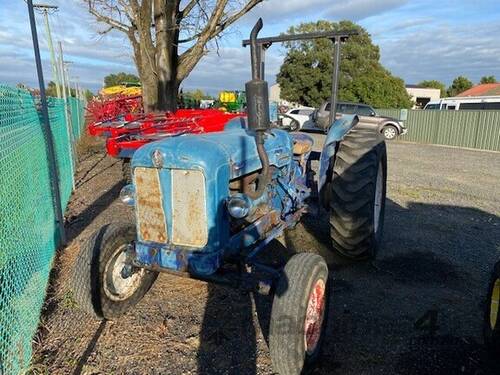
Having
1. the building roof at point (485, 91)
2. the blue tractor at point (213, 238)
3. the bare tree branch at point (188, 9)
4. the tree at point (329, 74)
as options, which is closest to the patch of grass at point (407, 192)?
the blue tractor at point (213, 238)

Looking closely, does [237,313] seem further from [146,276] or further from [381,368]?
[381,368]

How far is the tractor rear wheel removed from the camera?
2.70m

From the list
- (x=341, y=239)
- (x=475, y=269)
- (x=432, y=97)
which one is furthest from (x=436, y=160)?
(x=432, y=97)

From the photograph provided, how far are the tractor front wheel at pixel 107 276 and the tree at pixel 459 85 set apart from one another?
55.2 metres

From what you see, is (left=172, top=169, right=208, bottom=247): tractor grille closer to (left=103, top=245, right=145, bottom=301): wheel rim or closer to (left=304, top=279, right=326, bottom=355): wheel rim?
(left=103, top=245, right=145, bottom=301): wheel rim

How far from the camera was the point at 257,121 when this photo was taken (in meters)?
2.55

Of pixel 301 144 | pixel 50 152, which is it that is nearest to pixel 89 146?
pixel 50 152

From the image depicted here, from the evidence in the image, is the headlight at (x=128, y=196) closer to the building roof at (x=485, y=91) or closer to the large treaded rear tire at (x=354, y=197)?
the large treaded rear tire at (x=354, y=197)

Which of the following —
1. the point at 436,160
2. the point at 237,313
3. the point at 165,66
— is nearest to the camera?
the point at 237,313

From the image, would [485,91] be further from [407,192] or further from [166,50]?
[407,192]

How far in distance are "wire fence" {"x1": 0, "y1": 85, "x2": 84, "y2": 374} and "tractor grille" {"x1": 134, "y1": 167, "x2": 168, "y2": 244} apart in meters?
0.86

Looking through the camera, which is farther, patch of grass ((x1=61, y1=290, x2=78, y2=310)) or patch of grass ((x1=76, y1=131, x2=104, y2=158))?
patch of grass ((x1=76, y1=131, x2=104, y2=158))

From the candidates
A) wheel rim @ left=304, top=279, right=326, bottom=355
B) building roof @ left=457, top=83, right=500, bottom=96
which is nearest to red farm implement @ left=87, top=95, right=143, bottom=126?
wheel rim @ left=304, top=279, right=326, bottom=355

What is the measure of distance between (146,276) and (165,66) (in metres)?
9.03
